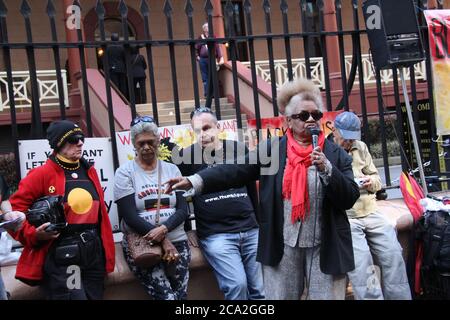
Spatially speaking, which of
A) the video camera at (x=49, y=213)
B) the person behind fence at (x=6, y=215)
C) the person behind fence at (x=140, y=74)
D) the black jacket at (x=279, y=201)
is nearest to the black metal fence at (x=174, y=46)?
the person behind fence at (x=6, y=215)

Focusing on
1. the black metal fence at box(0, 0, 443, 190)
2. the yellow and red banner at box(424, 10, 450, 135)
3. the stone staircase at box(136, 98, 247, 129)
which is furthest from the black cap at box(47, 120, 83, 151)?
the stone staircase at box(136, 98, 247, 129)

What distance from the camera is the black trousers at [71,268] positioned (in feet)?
11.5

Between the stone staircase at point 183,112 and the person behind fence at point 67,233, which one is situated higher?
the stone staircase at point 183,112

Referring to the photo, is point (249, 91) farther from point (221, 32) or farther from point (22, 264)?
point (22, 264)

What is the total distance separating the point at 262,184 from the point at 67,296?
4.94 feet

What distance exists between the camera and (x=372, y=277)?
412 centimetres

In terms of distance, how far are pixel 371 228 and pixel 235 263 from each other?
3.89ft

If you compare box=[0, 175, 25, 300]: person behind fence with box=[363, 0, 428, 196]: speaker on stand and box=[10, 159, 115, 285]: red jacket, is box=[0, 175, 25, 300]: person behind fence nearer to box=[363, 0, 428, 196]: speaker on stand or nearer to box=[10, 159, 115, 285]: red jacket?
box=[10, 159, 115, 285]: red jacket

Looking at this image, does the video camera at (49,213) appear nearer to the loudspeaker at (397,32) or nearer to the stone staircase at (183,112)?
the loudspeaker at (397,32)

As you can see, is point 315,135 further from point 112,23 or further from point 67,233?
point 112,23

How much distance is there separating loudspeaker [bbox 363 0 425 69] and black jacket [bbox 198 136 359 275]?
1969 millimetres

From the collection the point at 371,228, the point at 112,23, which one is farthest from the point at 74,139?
the point at 112,23

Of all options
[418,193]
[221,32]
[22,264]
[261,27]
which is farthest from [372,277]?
[261,27]

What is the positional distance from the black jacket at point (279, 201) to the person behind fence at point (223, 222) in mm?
724
